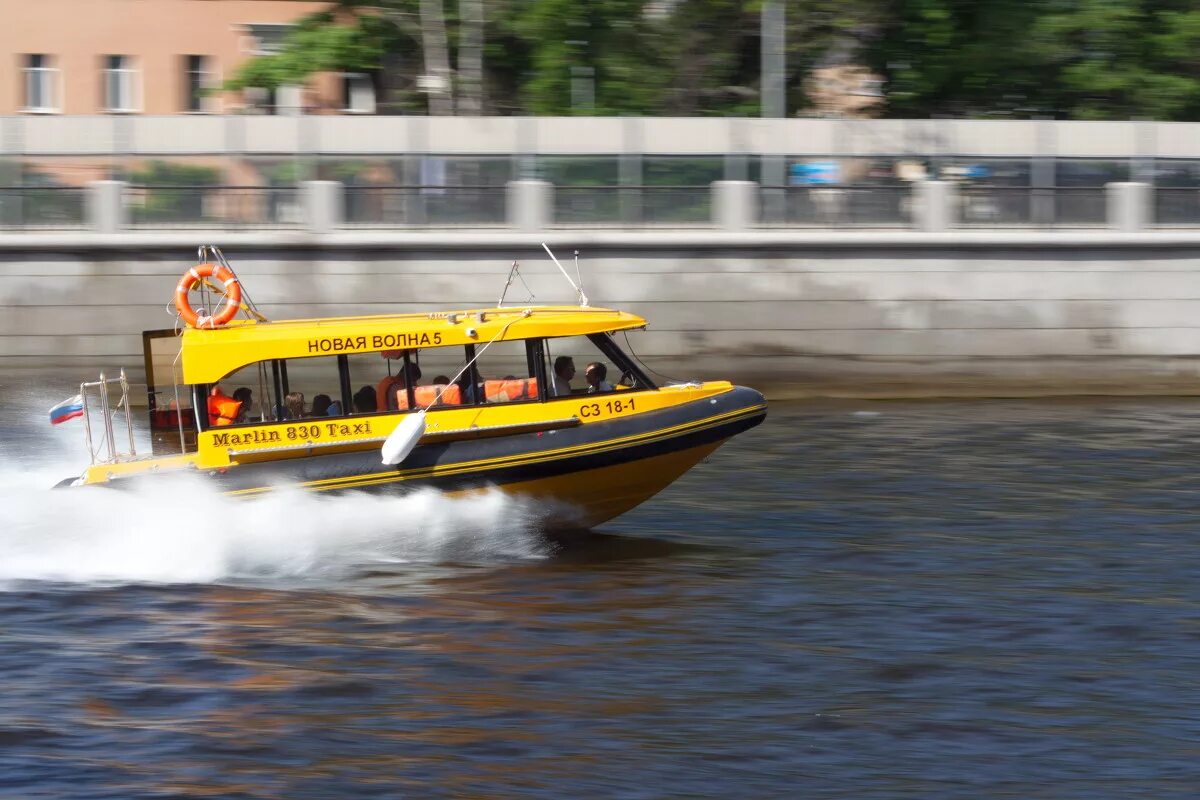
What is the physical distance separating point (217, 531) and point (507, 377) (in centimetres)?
265

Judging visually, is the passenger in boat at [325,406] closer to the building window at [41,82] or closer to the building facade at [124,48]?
the building facade at [124,48]

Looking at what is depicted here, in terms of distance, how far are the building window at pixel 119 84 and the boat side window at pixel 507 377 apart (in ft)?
92.4

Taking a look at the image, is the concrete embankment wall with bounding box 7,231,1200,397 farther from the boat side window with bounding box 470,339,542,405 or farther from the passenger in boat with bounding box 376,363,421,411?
the passenger in boat with bounding box 376,363,421,411

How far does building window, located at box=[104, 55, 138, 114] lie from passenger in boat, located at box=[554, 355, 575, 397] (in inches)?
1113

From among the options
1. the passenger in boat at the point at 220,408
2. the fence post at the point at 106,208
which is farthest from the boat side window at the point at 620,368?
the fence post at the point at 106,208

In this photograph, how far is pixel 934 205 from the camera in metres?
24.9

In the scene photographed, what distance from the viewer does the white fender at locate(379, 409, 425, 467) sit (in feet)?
43.1

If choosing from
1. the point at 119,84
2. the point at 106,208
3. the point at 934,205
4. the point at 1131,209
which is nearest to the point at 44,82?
the point at 119,84

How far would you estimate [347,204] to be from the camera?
24.8 metres

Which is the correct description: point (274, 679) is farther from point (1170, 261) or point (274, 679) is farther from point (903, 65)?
point (903, 65)

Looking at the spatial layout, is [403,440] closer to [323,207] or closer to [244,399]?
[244,399]

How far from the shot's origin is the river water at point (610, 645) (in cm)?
955

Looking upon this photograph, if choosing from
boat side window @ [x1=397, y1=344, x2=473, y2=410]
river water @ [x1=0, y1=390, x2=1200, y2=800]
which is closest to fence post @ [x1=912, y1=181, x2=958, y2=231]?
river water @ [x1=0, y1=390, x2=1200, y2=800]

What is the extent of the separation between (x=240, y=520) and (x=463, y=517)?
179 cm
